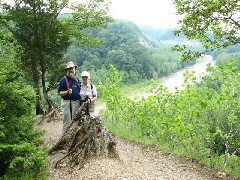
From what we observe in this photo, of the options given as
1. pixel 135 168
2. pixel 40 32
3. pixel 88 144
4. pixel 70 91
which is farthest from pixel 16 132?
pixel 40 32

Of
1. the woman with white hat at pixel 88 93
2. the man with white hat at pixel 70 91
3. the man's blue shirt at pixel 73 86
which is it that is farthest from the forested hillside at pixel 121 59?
the woman with white hat at pixel 88 93

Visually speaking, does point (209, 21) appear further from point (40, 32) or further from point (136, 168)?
point (40, 32)

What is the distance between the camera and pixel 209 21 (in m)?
7.26

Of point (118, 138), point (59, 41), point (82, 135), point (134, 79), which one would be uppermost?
point (59, 41)

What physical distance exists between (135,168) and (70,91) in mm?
2293

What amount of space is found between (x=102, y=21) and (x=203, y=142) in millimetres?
9376

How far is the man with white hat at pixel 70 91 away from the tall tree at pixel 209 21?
2928 mm

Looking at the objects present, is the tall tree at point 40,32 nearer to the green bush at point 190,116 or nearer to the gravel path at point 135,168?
the green bush at point 190,116

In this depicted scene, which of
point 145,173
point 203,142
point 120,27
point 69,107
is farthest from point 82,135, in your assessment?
point 120,27

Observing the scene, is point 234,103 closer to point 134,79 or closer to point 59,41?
point 59,41

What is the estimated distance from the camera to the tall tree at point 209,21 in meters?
6.83

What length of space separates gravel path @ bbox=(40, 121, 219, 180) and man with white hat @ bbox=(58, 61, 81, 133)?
A: 108 cm

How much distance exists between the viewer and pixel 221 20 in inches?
284

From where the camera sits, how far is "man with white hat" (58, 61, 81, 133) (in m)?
7.54
